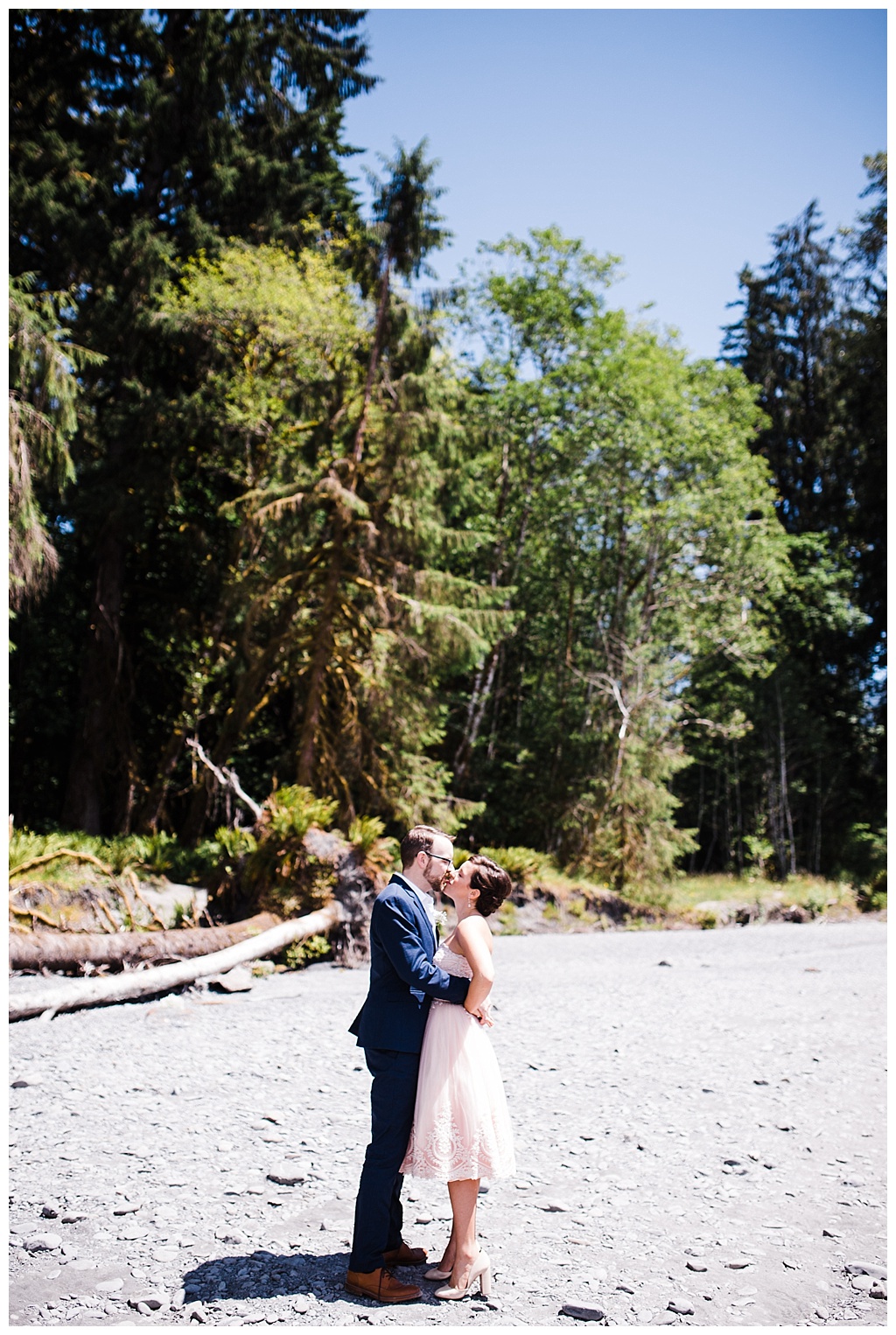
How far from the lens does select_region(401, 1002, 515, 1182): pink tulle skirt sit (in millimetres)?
3168

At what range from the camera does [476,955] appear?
3232 mm

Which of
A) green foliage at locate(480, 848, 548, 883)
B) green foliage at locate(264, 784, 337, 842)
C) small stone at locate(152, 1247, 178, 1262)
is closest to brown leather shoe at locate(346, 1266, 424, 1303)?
small stone at locate(152, 1247, 178, 1262)

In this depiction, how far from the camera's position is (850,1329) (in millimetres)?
3061

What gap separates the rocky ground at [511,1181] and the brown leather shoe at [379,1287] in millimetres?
33

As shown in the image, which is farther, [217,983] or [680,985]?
[680,985]

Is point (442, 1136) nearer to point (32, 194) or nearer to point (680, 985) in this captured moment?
point (680, 985)

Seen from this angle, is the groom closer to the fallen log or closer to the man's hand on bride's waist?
the man's hand on bride's waist

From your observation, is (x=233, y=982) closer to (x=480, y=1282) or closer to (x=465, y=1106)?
(x=480, y=1282)

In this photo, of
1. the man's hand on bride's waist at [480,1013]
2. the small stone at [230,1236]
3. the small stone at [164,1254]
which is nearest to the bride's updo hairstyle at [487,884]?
the man's hand on bride's waist at [480,1013]

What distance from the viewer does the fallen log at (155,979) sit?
7.16 metres

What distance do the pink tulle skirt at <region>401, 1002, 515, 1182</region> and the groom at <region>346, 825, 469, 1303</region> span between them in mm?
59

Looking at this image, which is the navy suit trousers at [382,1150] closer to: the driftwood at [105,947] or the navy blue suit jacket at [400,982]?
the navy blue suit jacket at [400,982]

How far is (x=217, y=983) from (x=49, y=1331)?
605 centimetres

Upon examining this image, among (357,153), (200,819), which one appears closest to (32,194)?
(357,153)
